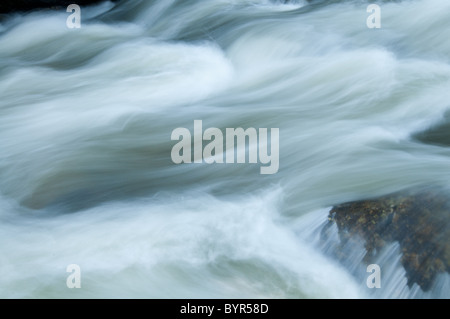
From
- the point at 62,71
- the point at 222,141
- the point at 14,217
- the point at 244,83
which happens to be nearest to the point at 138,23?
the point at 62,71

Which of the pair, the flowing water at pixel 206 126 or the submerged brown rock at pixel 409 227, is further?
the flowing water at pixel 206 126

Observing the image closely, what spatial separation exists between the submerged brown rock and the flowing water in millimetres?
83

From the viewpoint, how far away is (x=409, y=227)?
3332 millimetres

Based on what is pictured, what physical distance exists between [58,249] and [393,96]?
293cm

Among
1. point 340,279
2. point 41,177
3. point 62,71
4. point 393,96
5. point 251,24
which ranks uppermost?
point 251,24

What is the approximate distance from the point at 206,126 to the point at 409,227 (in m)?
2.17

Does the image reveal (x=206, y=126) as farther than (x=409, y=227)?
Yes

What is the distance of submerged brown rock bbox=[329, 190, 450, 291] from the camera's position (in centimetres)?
317

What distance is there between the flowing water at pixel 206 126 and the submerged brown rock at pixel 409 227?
0.27 feet

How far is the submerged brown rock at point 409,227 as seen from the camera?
3.17 m

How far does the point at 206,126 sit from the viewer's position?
5102 mm

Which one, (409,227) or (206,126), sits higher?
(206,126)

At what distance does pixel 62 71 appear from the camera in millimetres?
6426

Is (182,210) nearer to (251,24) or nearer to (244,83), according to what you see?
(244,83)
